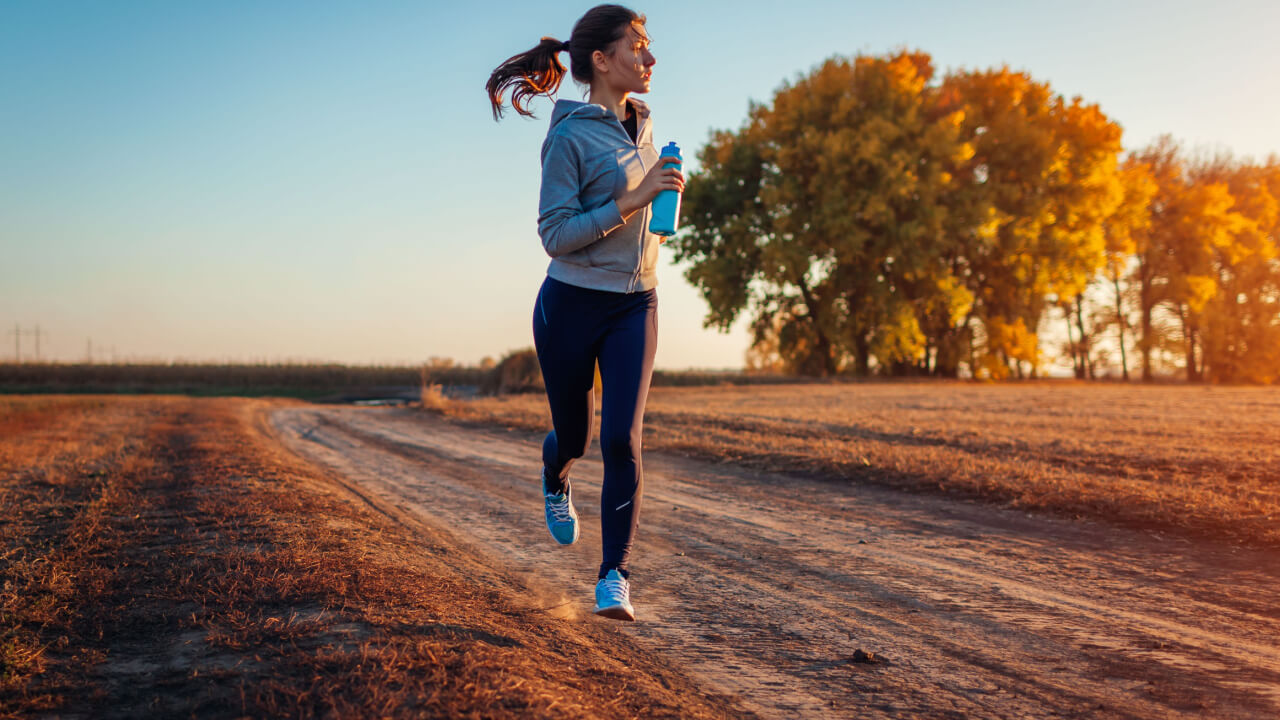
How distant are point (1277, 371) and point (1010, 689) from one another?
143 ft

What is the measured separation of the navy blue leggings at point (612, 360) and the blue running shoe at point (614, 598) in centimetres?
5

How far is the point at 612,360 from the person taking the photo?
3238mm

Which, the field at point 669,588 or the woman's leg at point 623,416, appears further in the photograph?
the woman's leg at point 623,416

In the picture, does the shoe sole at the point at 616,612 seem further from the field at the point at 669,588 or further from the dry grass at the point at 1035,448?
the dry grass at the point at 1035,448

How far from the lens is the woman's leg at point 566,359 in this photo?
3.25 m

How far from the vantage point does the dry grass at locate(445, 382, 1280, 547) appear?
20.1ft

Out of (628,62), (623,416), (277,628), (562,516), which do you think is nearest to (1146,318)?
(562,516)

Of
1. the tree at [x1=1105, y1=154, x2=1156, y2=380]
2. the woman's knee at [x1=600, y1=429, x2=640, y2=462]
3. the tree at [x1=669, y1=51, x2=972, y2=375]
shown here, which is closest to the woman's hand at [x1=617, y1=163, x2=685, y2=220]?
the woman's knee at [x1=600, y1=429, x2=640, y2=462]

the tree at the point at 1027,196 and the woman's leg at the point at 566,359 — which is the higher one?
the tree at the point at 1027,196

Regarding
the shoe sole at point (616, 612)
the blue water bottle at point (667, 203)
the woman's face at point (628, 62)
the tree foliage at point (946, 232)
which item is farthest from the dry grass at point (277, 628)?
the tree foliage at point (946, 232)

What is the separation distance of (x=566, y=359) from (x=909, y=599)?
2103 millimetres

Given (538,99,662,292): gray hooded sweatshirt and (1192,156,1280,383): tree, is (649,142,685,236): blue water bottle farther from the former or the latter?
(1192,156,1280,383): tree

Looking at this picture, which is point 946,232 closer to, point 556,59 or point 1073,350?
point 1073,350

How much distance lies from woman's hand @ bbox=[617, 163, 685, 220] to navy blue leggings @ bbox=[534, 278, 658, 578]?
401 millimetres
